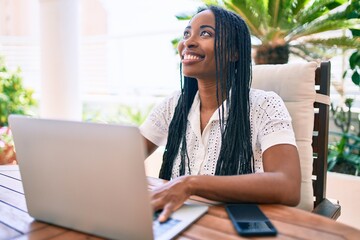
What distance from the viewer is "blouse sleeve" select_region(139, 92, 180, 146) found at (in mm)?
1530

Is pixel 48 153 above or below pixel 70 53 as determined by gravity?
below

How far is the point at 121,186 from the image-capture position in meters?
0.65

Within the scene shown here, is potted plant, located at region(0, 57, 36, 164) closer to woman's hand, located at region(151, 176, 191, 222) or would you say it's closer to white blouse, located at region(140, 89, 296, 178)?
white blouse, located at region(140, 89, 296, 178)

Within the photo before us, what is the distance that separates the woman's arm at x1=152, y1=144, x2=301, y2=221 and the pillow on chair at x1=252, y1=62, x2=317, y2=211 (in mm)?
358

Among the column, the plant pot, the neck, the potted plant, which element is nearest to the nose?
the neck

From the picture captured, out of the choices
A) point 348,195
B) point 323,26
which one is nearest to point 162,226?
point 348,195

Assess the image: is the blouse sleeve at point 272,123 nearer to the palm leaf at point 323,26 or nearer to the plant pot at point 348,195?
the plant pot at point 348,195

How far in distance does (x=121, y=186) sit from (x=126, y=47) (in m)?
4.27

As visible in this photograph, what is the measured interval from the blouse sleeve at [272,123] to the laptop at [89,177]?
0.44 meters

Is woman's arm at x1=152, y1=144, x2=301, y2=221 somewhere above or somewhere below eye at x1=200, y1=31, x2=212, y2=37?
below

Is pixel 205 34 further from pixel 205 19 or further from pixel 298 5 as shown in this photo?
pixel 298 5

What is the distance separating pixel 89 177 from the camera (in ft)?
2.22

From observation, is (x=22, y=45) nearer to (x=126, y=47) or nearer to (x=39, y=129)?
(x=126, y=47)

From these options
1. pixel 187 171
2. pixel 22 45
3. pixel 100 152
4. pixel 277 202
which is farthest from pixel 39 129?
pixel 22 45
